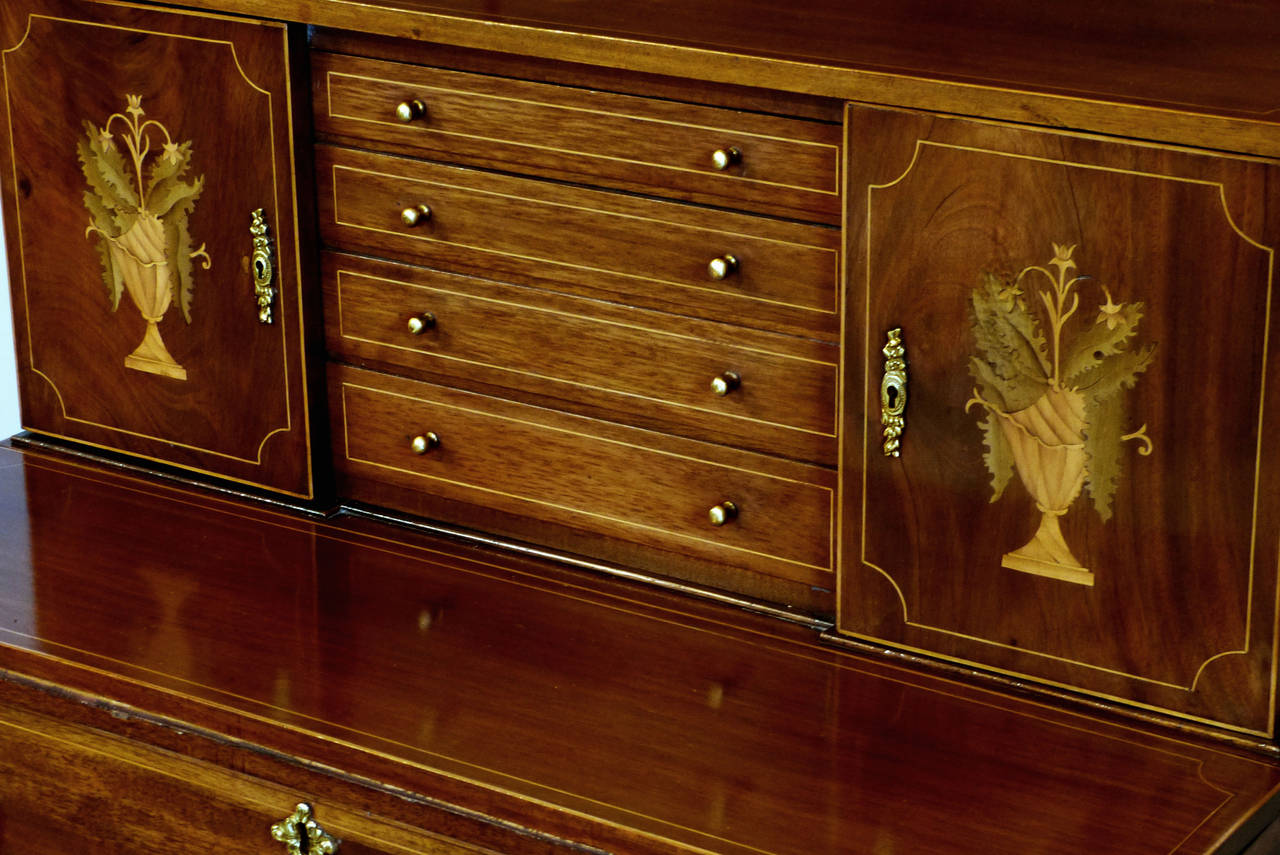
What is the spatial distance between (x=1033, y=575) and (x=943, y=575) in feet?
0.30

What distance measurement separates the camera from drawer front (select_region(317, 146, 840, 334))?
1.85 meters

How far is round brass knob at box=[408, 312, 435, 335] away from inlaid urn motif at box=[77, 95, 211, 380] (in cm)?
27

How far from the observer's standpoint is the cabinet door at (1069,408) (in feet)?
5.31

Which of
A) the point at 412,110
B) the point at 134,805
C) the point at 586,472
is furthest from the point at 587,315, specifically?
the point at 134,805

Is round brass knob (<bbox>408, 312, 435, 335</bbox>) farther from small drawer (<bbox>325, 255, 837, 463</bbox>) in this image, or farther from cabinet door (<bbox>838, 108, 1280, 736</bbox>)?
cabinet door (<bbox>838, 108, 1280, 736</bbox>)

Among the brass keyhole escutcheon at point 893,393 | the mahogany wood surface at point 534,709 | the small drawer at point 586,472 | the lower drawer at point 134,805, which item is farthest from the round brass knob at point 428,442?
the brass keyhole escutcheon at point 893,393

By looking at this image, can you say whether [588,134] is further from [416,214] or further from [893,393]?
[893,393]

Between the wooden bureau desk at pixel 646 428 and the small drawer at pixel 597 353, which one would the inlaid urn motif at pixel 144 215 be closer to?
the wooden bureau desk at pixel 646 428

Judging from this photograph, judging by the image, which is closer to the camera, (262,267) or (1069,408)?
(1069,408)

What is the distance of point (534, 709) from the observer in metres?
1.81

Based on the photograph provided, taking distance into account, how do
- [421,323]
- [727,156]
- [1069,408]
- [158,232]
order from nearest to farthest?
[1069,408], [727,156], [421,323], [158,232]

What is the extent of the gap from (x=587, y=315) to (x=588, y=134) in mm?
189

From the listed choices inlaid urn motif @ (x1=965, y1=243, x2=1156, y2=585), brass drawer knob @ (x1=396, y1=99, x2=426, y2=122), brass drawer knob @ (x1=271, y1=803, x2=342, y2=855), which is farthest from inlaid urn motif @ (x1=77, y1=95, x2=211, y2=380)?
inlaid urn motif @ (x1=965, y1=243, x2=1156, y2=585)

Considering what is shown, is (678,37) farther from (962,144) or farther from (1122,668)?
(1122,668)
